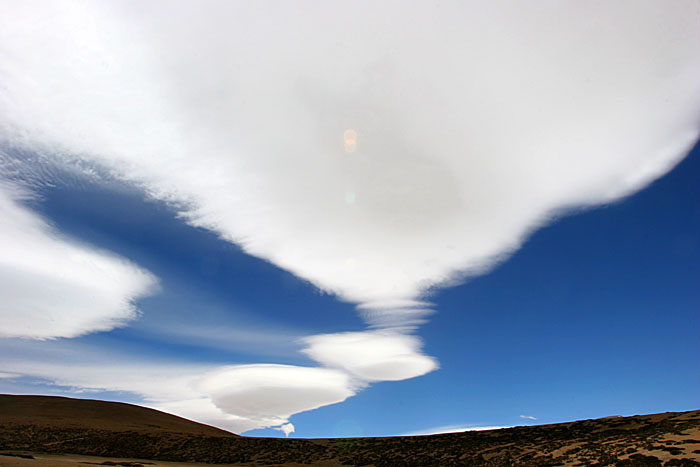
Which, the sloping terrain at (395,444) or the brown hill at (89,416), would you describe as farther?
the brown hill at (89,416)

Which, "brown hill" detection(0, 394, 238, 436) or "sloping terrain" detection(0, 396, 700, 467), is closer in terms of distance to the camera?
"sloping terrain" detection(0, 396, 700, 467)

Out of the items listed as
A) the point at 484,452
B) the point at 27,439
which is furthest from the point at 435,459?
the point at 27,439

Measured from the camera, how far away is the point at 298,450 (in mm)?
55156

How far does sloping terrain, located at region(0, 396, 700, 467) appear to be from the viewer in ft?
104

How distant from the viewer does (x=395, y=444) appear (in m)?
54.1

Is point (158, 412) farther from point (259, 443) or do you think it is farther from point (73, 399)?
point (259, 443)

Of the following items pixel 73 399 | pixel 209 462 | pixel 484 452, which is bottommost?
pixel 209 462

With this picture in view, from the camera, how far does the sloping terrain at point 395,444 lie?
104ft

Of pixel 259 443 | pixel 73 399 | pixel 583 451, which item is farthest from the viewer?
pixel 73 399

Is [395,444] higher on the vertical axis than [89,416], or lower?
lower

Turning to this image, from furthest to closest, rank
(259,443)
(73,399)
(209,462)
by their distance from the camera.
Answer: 1. (73,399)
2. (259,443)
3. (209,462)

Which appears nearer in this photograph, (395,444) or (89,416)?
(395,444)

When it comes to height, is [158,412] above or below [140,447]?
above

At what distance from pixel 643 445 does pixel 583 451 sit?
5.19 metres
